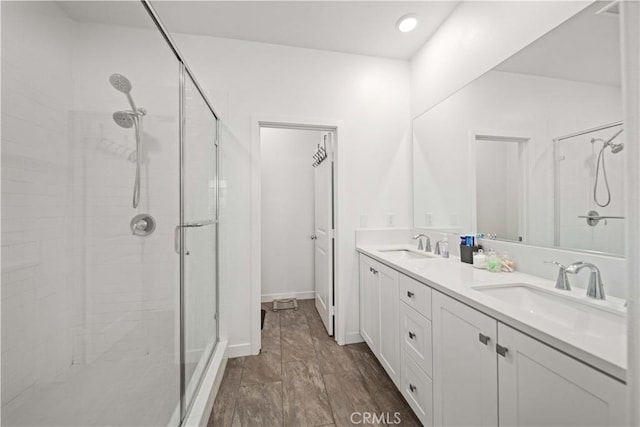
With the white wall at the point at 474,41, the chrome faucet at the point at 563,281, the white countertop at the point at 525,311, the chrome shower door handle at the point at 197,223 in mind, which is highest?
the white wall at the point at 474,41

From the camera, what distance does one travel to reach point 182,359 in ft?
4.34

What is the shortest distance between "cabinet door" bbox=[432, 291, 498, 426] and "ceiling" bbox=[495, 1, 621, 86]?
1.09 meters

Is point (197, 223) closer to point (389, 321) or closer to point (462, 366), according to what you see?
point (389, 321)

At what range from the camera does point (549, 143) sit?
46.0 inches

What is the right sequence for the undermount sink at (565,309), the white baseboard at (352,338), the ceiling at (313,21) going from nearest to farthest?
1. the undermount sink at (565,309)
2. the ceiling at (313,21)
3. the white baseboard at (352,338)

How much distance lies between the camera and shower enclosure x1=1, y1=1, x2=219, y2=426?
89 centimetres

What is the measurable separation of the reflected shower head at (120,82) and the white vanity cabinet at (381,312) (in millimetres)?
1772

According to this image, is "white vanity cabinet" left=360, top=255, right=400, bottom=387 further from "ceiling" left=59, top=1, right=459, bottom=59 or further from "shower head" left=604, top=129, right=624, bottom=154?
"ceiling" left=59, top=1, right=459, bottom=59

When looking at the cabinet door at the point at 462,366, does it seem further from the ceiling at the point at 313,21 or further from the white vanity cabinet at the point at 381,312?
the ceiling at the point at 313,21

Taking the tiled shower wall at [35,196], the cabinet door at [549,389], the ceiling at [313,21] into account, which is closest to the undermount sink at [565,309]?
the cabinet door at [549,389]

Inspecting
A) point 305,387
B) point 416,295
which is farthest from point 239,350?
point 416,295

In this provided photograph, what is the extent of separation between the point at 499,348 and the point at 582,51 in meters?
1.32

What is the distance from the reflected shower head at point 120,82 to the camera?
111cm

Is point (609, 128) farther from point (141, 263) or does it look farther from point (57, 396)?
point (57, 396)
